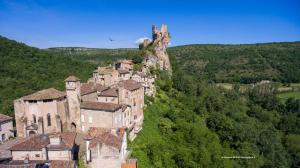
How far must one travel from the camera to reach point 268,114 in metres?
98.0

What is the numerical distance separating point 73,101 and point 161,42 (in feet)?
176

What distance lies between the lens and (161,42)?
300 feet

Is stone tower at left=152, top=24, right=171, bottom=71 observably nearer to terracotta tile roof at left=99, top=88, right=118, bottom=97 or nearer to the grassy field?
terracotta tile roof at left=99, top=88, right=118, bottom=97

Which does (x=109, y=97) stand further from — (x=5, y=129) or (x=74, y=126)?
(x=5, y=129)

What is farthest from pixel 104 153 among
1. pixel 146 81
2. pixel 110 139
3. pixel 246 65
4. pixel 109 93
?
pixel 246 65

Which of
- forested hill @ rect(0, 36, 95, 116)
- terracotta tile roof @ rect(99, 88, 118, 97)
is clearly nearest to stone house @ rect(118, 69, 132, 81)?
forested hill @ rect(0, 36, 95, 116)

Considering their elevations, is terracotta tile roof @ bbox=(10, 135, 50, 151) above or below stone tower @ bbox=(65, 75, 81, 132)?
below

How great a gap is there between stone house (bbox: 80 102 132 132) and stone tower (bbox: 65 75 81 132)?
0.75 metres

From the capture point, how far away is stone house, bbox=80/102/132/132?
41.4 m

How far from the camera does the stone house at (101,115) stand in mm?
41369

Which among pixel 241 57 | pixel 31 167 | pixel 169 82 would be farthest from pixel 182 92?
pixel 241 57

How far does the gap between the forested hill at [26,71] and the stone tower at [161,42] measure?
24.2m

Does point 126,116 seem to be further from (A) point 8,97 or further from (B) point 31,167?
(A) point 8,97

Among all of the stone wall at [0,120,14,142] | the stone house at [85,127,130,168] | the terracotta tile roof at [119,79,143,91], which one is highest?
the terracotta tile roof at [119,79,143,91]
